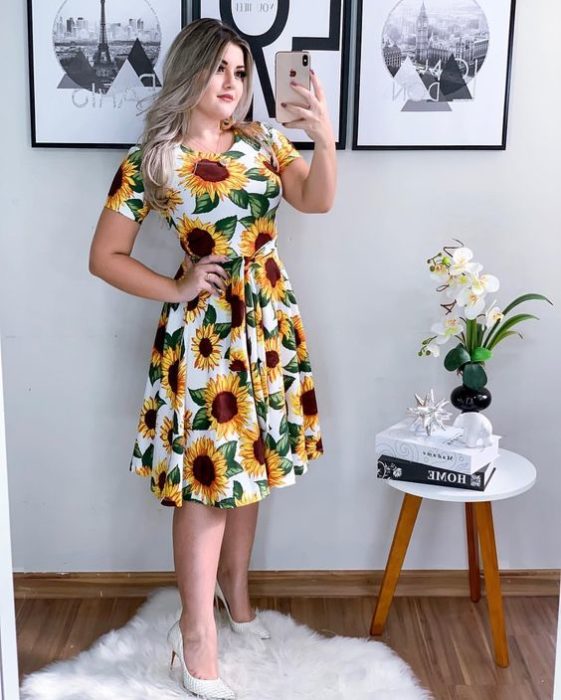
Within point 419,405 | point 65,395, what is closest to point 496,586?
point 419,405

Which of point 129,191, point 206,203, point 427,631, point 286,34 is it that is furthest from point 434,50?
point 427,631

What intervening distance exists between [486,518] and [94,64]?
1318 mm

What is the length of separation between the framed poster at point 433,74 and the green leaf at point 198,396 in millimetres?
675

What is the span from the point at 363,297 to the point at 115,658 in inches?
39.4

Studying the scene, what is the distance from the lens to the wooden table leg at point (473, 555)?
221 centimetres

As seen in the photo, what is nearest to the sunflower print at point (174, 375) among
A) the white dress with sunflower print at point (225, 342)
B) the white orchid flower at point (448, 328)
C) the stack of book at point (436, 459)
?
the white dress with sunflower print at point (225, 342)

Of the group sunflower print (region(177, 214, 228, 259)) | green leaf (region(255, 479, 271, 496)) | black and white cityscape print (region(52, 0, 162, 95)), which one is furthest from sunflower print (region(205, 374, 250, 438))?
black and white cityscape print (region(52, 0, 162, 95))

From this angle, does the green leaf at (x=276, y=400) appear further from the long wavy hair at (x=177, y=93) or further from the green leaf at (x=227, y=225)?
the long wavy hair at (x=177, y=93)

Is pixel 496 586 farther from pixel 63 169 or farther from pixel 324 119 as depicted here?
pixel 63 169

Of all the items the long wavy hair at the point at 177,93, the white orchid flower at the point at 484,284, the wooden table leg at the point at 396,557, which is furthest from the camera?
the wooden table leg at the point at 396,557

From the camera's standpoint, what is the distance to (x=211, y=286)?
6.07ft

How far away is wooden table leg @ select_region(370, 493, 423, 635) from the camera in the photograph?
2062 mm

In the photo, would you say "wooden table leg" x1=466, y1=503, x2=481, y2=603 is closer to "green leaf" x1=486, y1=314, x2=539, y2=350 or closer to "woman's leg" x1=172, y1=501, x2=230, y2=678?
"green leaf" x1=486, y1=314, x2=539, y2=350

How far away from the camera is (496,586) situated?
79.6 inches
